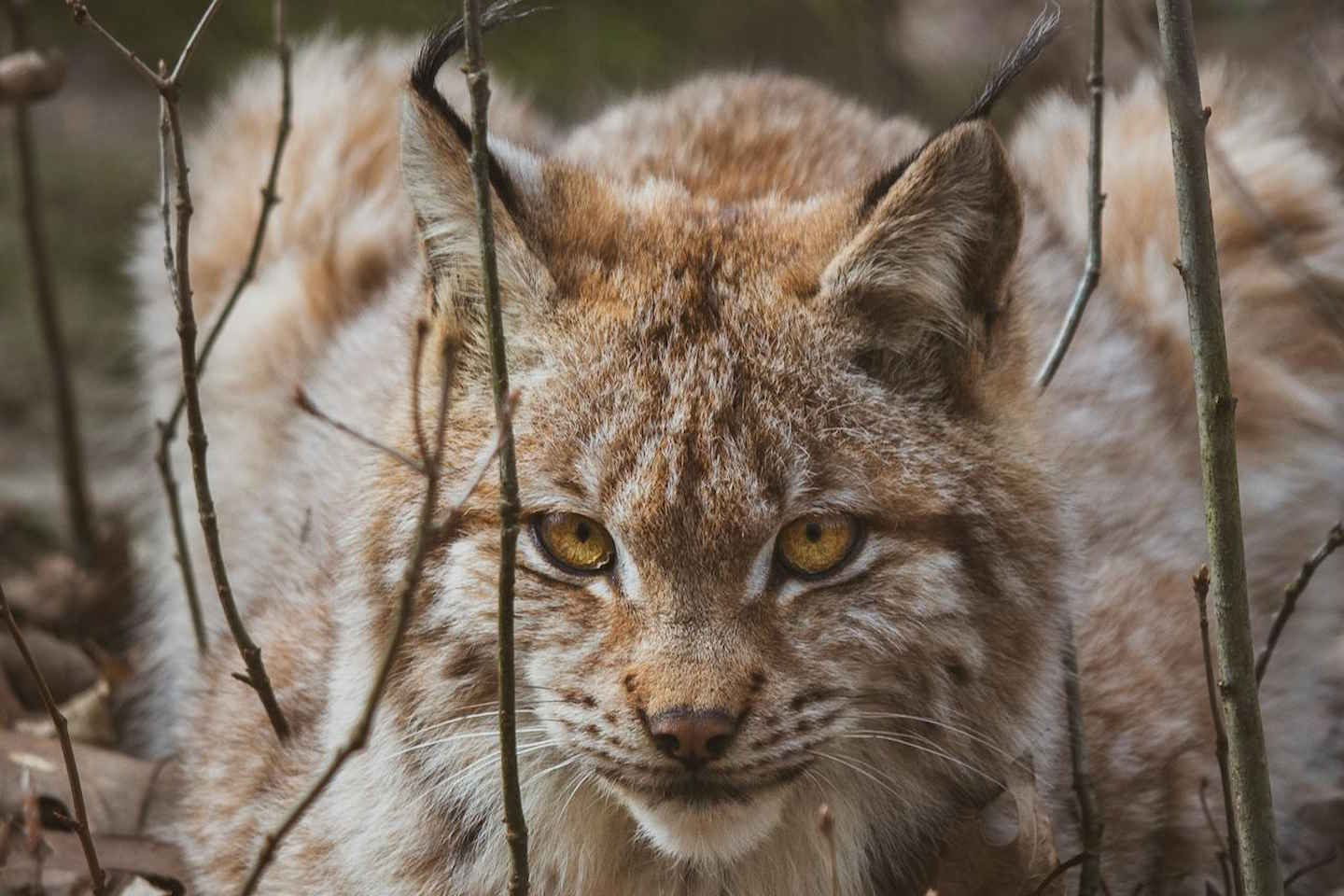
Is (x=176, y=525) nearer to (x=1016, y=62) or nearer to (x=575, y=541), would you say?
(x=575, y=541)

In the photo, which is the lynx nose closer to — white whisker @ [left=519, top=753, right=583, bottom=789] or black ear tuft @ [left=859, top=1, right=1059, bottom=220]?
white whisker @ [left=519, top=753, right=583, bottom=789]

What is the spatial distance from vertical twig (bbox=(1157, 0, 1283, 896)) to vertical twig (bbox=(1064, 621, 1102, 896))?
0.66 meters

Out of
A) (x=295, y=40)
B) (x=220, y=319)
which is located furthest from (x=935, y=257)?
(x=295, y=40)

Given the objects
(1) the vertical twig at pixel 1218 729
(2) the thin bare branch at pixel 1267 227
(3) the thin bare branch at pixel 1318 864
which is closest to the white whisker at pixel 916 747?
(1) the vertical twig at pixel 1218 729

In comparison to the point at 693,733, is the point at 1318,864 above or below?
below

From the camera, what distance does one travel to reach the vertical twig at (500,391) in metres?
2.83

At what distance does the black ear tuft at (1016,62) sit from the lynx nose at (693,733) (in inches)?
49.2

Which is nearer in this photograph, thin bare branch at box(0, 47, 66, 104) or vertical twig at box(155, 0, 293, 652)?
vertical twig at box(155, 0, 293, 652)

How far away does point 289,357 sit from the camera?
5969mm

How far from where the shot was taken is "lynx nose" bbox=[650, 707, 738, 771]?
118 inches

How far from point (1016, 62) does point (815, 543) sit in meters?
1.01

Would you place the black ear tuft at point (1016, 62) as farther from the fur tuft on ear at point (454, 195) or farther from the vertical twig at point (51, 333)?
the vertical twig at point (51, 333)

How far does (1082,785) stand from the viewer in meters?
3.77

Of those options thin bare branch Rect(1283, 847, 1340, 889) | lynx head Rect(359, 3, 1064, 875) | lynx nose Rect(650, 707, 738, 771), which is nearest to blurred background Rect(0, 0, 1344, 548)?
thin bare branch Rect(1283, 847, 1340, 889)
